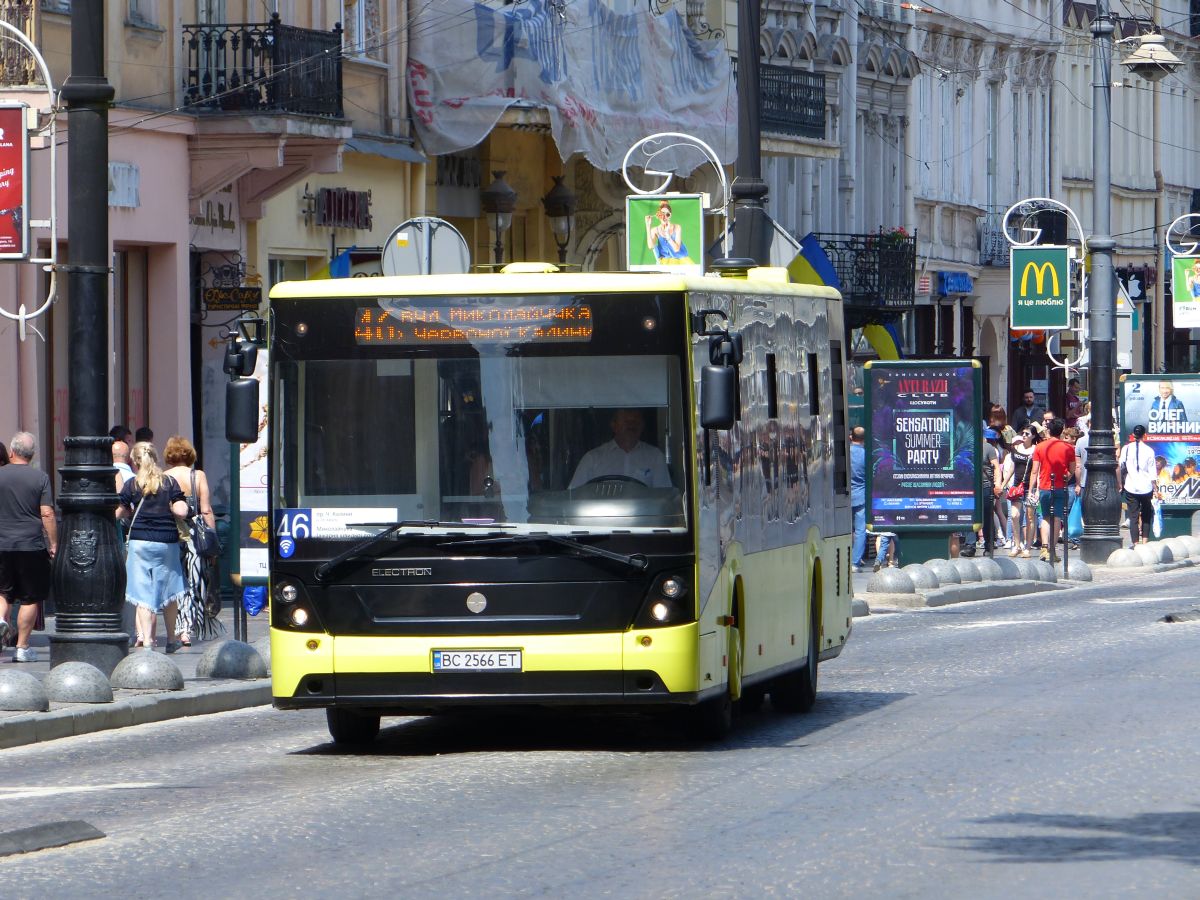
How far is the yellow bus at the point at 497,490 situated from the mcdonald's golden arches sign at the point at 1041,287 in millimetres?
23379

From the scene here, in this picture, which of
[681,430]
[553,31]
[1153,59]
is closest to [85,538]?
[681,430]

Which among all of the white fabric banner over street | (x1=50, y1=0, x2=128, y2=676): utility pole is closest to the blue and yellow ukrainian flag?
the white fabric banner over street

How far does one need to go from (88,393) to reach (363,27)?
52.4ft

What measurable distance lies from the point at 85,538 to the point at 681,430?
4.93 meters

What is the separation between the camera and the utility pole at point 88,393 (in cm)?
1689

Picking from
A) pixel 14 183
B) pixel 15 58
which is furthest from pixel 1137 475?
pixel 14 183

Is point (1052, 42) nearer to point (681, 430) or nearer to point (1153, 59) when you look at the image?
point (1153, 59)

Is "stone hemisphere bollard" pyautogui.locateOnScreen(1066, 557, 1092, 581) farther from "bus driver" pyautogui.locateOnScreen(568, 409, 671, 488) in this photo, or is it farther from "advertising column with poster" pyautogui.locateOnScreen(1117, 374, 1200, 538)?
"bus driver" pyautogui.locateOnScreen(568, 409, 671, 488)

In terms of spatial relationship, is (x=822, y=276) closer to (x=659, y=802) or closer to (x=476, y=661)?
(x=476, y=661)

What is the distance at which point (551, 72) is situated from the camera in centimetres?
3353

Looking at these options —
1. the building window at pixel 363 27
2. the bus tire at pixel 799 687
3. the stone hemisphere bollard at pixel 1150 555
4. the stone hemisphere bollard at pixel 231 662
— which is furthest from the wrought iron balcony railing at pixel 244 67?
the bus tire at pixel 799 687

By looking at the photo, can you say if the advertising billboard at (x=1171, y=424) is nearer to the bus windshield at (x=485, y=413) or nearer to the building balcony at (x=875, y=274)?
the building balcony at (x=875, y=274)

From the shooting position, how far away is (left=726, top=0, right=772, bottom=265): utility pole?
75.9 ft

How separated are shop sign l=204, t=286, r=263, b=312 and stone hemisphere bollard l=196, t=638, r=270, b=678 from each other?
10538 millimetres
